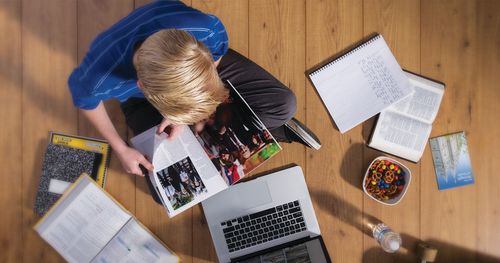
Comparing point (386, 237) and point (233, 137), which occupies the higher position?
point (233, 137)

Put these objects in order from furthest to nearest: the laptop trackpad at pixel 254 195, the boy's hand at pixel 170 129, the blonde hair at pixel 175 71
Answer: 1. the laptop trackpad at pixel 254 195
2. the boy's hand at pixel 170 129
3. the blonde hair at pixel 175 71

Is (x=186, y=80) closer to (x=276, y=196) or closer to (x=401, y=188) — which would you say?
(x=276, y=196)

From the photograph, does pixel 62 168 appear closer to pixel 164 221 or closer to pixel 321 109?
pixel 164 221

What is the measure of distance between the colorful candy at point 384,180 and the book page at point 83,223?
0.65 m

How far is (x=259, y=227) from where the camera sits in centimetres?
94

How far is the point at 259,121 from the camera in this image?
88 cm

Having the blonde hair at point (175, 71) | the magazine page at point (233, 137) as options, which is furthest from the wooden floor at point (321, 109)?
the blonde hair at point (175, 71)

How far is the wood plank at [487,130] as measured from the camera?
39.9 inches

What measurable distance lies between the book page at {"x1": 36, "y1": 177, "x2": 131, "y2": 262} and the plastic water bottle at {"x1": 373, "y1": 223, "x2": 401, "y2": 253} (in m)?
0.66

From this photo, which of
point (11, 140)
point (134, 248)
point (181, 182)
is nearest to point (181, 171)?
point (181, 182)

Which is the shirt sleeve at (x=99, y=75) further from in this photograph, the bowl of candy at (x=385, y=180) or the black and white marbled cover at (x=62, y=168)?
the bowl of candy at (x=385, y=180)

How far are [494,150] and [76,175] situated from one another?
1.12 m

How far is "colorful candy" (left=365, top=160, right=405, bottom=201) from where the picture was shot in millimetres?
967

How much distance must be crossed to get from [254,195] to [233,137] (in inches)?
6.7
